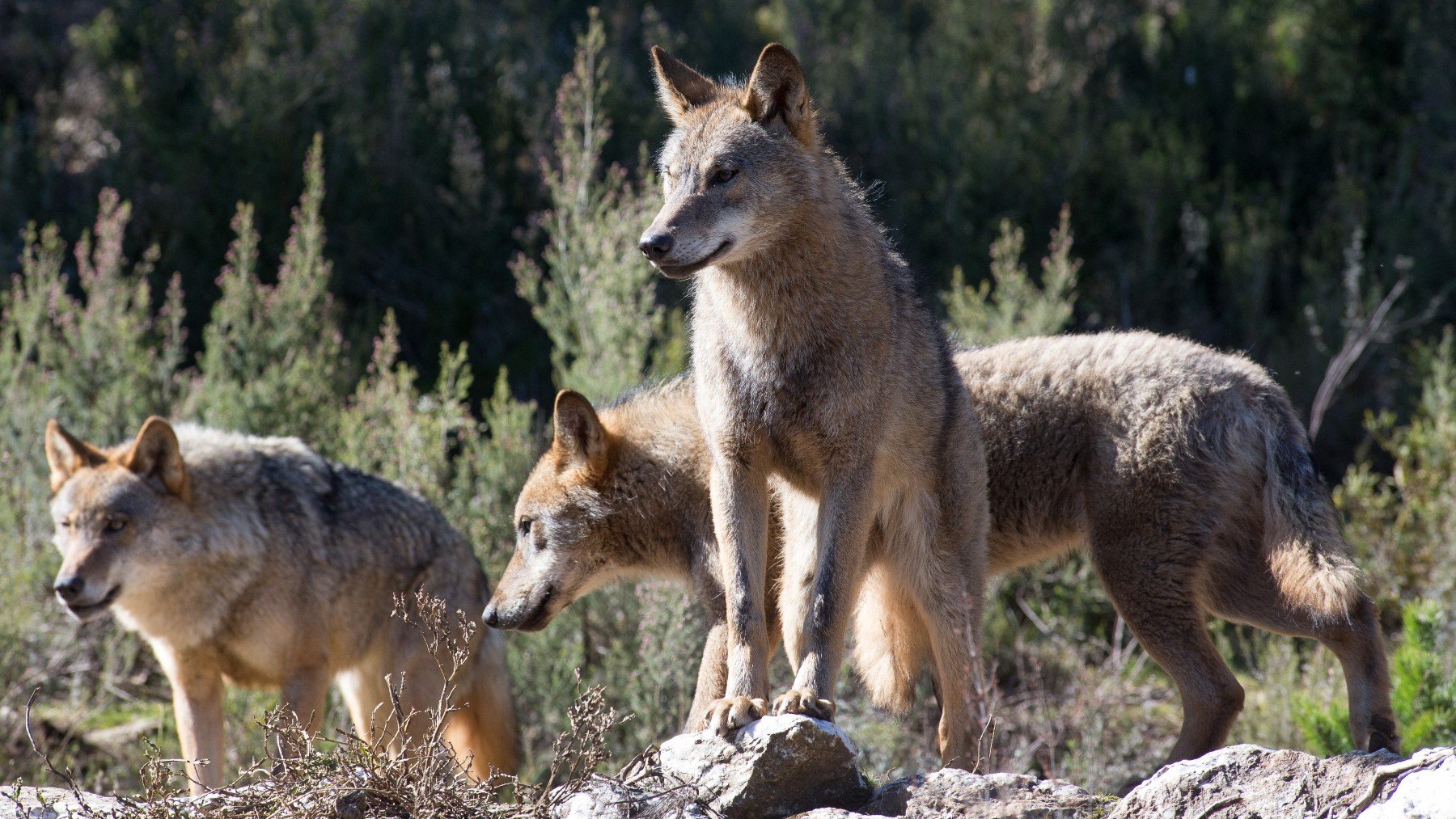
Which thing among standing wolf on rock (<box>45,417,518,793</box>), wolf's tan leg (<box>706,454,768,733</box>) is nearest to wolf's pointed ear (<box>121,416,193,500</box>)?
standing wolf on rock (<box>45,417,518,793</box>)

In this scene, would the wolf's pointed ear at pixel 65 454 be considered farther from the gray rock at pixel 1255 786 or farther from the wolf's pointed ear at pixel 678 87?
the gray rock at pixel 1255 786

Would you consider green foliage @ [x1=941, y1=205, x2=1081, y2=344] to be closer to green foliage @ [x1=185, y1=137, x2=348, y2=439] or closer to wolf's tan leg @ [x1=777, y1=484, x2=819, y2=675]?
wolf's tan leg @ [x1=777, y1=484, x2=819, y2=675]

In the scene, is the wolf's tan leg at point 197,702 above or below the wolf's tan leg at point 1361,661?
below

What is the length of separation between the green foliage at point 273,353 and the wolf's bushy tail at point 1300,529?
5.35 metres

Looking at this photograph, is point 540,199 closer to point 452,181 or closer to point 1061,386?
point 452,181

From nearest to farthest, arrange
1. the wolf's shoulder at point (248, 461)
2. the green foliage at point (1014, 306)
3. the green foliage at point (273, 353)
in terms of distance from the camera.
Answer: the wolf's shoulder at point (248, 461), the green foliage at point (273, 353), the green foliage at point (1014, 306)

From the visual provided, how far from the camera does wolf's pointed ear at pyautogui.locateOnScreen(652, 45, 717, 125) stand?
15.1 feet

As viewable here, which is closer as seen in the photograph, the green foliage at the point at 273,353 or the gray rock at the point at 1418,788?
the gray rock at the point at 1418,788

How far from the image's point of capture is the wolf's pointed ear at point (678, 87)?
460cm

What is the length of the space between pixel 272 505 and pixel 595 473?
5.82 ft

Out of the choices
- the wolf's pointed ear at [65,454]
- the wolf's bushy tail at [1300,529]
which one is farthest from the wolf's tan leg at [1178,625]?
the wolf's pointed ear at [65,454]

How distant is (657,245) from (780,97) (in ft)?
2.61

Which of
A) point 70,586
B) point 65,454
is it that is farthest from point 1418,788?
point 65,454

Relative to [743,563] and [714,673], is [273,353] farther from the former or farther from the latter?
[743,563]
